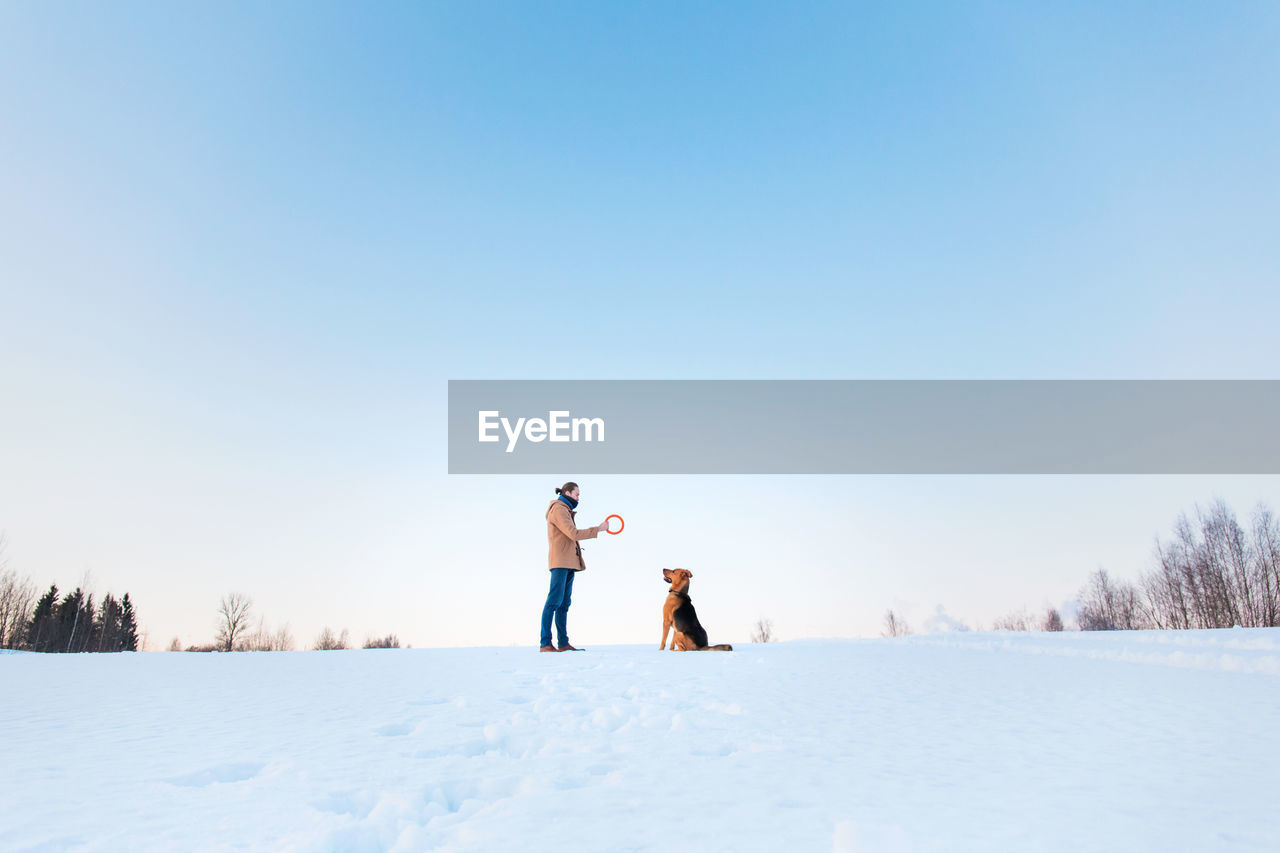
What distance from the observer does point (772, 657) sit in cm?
754

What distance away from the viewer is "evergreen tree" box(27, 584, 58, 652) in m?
52.9

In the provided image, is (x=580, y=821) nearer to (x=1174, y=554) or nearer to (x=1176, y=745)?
(x=1176, y=745)

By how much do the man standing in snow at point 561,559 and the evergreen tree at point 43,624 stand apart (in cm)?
6502

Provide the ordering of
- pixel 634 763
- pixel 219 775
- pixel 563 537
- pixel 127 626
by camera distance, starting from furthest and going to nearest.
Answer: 1. pixel 127 626
2. pixel 563 537
3. pixel 634 763
4. pixel 219 775

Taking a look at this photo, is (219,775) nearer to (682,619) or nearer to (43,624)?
(682,619)

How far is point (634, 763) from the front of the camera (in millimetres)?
2814

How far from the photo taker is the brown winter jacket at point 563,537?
29.5 feet

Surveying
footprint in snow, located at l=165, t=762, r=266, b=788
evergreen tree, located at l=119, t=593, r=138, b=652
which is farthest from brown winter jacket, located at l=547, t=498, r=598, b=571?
evergreen tree, located at l=119, t=593, r=138, b=652

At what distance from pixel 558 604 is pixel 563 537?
931 mm

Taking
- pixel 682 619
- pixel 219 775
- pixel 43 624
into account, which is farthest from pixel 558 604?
pixel 43 624

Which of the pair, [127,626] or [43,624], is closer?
[43,624]

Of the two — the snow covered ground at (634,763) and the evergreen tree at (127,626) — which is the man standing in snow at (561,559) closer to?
the snow covered ground at (634,763)

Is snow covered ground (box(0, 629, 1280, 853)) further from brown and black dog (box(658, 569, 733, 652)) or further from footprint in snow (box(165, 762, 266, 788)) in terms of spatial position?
brown and black dog (box(658, 569, 733, 652))

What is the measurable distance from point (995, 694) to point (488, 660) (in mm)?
5013
